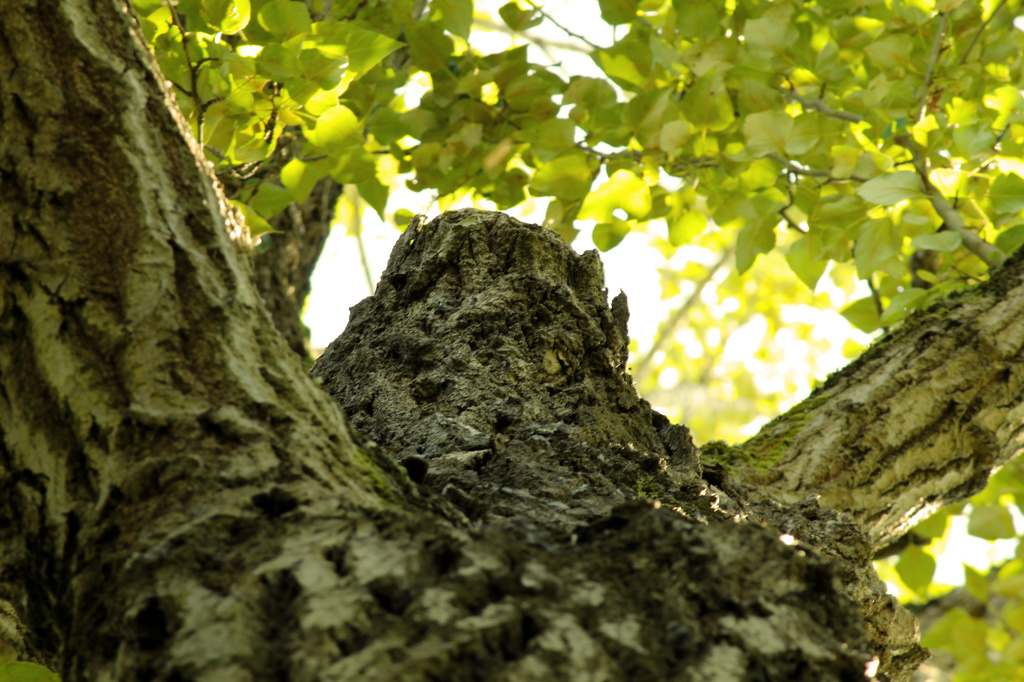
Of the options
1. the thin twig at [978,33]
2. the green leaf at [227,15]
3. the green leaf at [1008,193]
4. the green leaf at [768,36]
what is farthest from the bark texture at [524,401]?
the thin twig at [978,33]

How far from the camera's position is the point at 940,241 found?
7.14 feet

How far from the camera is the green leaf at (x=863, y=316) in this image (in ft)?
8.48

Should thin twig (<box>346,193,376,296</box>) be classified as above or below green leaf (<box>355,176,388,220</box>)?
above

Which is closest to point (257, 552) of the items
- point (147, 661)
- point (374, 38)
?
point (147, 661)

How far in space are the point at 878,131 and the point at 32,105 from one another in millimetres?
2268

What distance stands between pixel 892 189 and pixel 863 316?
748 millimetres

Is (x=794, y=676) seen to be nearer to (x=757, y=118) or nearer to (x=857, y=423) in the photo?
(x=857, y=423)

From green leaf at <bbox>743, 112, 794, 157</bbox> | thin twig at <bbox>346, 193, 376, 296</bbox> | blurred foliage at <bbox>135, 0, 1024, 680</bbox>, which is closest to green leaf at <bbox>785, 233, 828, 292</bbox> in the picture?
blurred foliage at <bbox>135, 0, 1024, 680</bbox>

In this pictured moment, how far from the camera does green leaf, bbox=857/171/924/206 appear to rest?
6.37 ft

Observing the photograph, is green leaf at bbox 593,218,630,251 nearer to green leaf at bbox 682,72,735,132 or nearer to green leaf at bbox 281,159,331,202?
green leaf at bbox 682,72,735,132

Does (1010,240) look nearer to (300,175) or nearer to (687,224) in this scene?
(687,224)

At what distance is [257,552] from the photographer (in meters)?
0.83

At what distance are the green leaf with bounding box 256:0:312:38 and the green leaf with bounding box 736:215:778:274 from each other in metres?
1.41

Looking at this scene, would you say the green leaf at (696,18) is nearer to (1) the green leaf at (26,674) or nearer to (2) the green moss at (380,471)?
(2) the green moss at (380,471)
